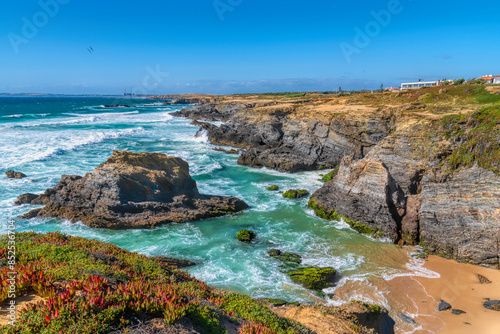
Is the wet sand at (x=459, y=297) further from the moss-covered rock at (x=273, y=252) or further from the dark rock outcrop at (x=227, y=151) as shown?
the dark rock outcrop at (x=227, y=151)

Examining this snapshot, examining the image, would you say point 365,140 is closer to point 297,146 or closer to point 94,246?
point 297,146

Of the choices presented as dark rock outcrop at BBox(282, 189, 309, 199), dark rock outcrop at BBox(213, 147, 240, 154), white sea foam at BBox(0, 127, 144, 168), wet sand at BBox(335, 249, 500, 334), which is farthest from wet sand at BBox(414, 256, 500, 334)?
white sea foam at BBox(0, 127, 144, 168)

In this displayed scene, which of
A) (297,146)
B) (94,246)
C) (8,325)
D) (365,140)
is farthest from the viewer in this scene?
(297,146)

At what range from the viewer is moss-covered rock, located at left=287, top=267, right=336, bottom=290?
537 inches

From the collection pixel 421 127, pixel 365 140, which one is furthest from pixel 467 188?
pixel 365 140

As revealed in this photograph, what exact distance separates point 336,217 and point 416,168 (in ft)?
24.6

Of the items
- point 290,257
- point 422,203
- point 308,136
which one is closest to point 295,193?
point 290,257

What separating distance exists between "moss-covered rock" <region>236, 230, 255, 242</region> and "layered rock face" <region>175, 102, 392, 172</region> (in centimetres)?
1621

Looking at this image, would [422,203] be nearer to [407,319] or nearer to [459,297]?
[459,297]

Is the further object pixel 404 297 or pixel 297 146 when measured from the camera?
pixel 297 146

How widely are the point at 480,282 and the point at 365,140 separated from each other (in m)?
22.1

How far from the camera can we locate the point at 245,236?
719 inches

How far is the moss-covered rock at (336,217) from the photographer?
740 inches

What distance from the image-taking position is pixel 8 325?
16.0 ft
